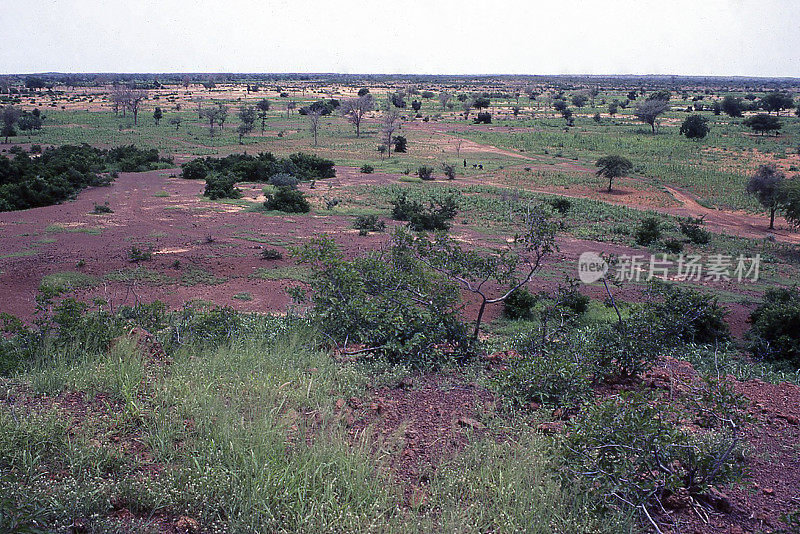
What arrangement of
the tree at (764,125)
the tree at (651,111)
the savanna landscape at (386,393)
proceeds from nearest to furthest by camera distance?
the savanna landscape at (386,393) → the tree at (764,125) → the tree at (651,111)

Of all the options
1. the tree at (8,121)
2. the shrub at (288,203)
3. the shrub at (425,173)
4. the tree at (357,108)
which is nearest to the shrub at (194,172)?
the shrub at (288,203)

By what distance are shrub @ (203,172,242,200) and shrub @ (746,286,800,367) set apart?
1929 centimetres

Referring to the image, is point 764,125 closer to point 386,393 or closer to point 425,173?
point 425,173

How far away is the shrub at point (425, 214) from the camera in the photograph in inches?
776

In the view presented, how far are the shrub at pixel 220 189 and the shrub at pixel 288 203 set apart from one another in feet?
8.03

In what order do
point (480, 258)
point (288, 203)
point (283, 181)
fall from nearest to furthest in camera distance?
point (480, 258), point (288, 203), point (283, 181)

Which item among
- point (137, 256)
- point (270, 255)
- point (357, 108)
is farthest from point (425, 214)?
point (357, 108)

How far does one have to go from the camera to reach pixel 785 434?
4887 millimetres

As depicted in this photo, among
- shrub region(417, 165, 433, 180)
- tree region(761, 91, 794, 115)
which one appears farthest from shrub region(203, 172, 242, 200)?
tree region(761, 91, 794, 115)

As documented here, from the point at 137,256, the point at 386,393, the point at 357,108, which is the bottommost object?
the point at 137,256

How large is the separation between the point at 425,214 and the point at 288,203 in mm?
5458

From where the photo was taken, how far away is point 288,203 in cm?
2223

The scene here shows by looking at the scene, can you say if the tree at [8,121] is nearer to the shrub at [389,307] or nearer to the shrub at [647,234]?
the shrub at [647,234]

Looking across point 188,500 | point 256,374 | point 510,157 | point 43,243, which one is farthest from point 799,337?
point 510,157
